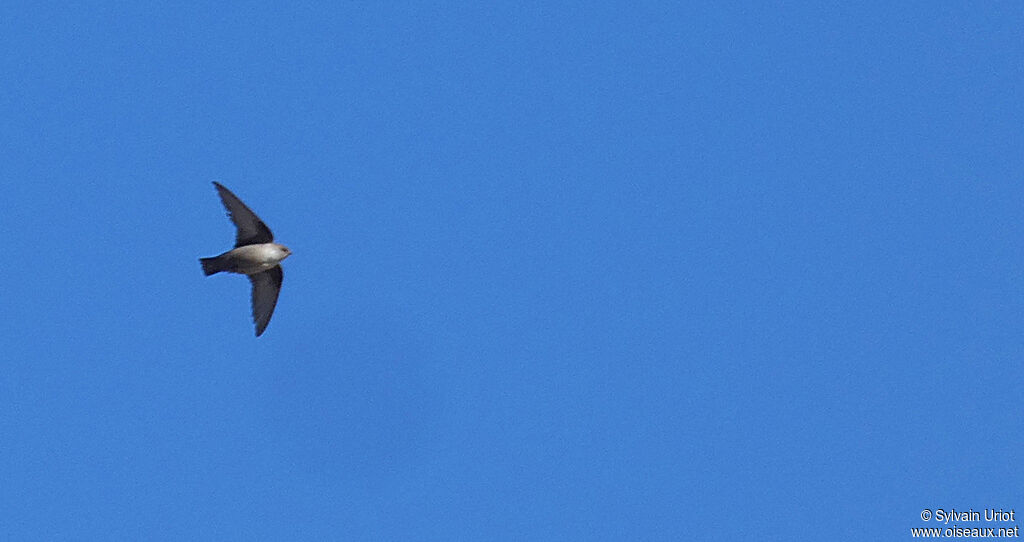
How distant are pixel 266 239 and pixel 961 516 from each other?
13147 mm

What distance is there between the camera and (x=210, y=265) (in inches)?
714

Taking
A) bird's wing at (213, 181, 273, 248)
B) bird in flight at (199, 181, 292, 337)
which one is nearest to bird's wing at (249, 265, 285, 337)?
bird in flight at (199, 181, 292, 337)

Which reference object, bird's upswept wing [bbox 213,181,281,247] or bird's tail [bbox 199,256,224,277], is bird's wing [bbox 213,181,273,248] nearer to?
bird's upswept wing [bbox 213,181,281,247]

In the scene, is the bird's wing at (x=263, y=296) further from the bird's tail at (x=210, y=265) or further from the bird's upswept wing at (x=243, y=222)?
the bird's tail at (x=210, y=265)

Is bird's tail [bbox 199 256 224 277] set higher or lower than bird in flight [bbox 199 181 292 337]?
lower

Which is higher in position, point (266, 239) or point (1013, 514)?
point (266, 239)

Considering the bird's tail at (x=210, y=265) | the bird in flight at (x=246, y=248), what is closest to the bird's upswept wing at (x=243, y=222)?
the bird in flight at (x=246, y=248)

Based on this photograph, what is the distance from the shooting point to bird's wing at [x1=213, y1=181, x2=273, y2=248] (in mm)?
18250

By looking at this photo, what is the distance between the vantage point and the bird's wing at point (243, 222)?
18.2 metres

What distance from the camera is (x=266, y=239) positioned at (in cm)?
1852

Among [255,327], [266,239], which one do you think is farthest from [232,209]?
[255,327]

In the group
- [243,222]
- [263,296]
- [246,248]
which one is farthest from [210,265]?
[263,296]

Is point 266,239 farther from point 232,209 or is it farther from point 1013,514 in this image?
point 1013,514

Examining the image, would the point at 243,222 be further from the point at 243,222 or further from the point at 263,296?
the point at 263,296
